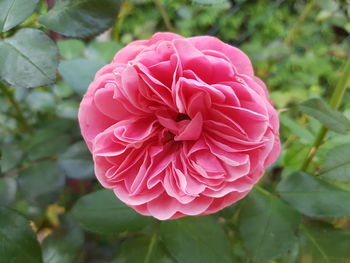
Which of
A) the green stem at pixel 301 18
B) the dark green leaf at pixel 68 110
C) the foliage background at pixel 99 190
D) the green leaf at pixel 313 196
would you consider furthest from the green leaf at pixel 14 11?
the green stem at pixel 301 18

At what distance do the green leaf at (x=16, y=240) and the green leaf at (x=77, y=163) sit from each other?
0.10 meters

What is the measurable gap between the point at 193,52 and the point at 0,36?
19 cm

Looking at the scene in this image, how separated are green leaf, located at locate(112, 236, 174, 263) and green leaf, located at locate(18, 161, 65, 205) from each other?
0.34 feet

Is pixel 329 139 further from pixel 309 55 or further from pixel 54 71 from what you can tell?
pixel 309 55

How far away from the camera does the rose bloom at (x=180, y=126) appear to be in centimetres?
30

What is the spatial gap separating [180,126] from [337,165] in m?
0.18

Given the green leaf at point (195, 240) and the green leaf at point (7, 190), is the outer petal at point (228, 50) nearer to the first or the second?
the green leaf at point (195, 240)

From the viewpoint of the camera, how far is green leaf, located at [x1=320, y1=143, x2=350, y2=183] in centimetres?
40

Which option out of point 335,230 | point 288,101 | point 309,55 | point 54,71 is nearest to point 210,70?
point 54,71

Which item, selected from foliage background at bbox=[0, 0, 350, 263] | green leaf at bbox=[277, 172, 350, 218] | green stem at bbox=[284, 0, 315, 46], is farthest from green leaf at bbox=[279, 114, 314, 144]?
green stem at bbox=[284, 0, 315, 46]

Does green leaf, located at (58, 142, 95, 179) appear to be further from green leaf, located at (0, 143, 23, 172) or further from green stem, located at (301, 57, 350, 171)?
green stem, located at (301, 57, 350, 171)

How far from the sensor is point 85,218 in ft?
1.36

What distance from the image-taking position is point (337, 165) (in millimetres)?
406

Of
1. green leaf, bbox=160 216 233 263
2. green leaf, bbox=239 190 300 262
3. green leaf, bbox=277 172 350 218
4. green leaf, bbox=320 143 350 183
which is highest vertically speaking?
green leaf, bbox=320 143 350 183
